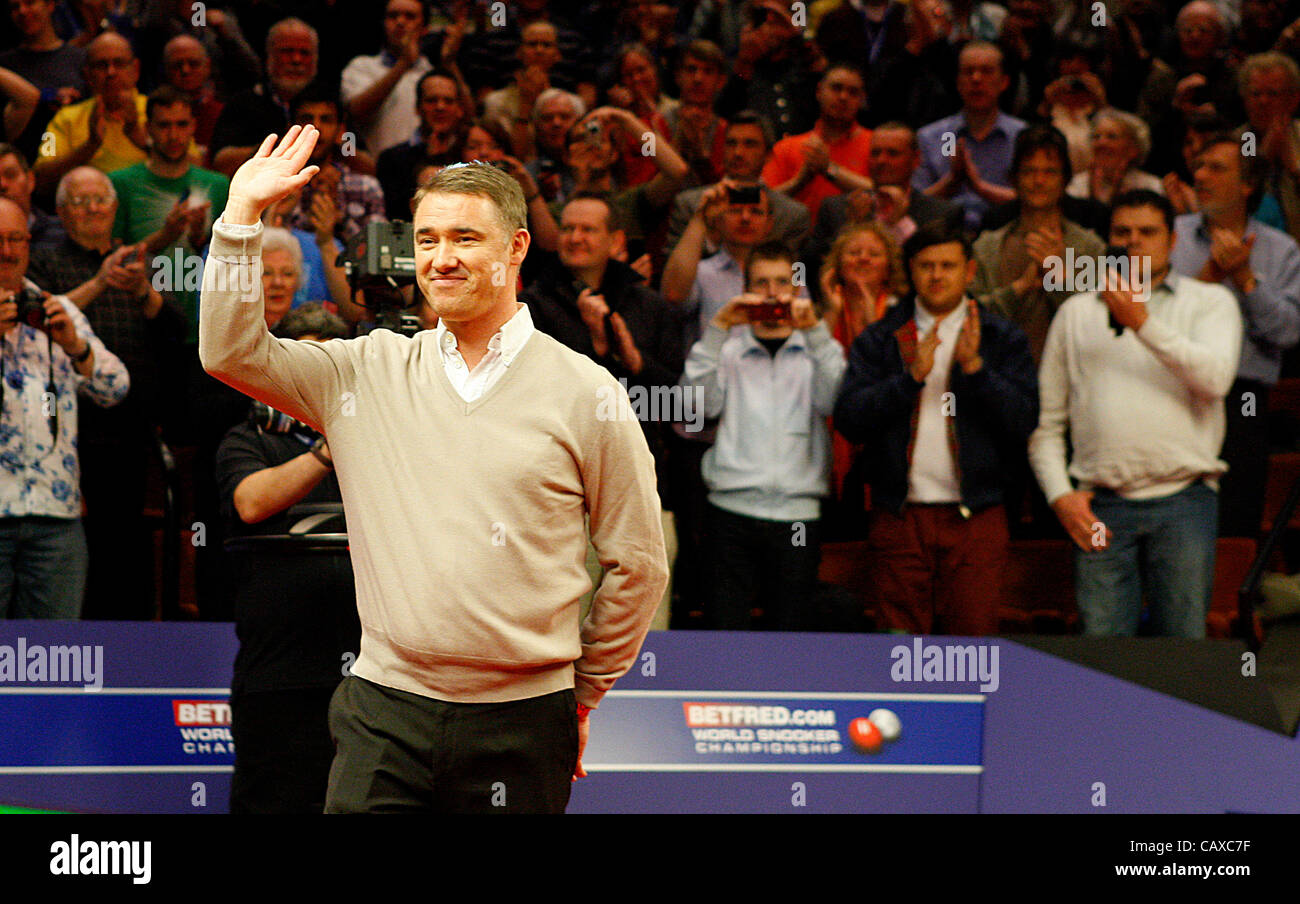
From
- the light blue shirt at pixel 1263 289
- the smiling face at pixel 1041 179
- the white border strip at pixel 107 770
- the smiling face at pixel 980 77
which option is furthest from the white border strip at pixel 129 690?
the smiling face at pixel 980 77

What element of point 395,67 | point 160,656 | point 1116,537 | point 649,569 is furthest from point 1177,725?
point 395,67

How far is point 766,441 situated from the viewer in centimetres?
627

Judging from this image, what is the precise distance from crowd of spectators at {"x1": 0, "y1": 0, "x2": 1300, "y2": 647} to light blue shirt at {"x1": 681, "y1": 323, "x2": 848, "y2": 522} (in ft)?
0.05

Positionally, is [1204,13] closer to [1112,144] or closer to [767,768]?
[1112,144]

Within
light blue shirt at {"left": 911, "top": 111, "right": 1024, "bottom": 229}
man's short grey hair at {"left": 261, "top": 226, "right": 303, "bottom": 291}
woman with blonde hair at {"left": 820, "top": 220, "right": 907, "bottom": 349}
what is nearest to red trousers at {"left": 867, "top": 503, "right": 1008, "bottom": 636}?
woman with blonde hair at {"left": 820, "top": 220, "right": 907, "bottom": 349}

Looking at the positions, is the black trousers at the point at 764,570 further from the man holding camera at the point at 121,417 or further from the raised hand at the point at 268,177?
the raised hand at the point at 268,177

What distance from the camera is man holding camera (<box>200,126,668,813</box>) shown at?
3.03 m

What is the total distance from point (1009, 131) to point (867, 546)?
10.1ft

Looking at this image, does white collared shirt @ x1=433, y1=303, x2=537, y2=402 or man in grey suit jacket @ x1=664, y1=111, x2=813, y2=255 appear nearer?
white collared shirt @ x1=433, y1=303, x2=537, y2=402

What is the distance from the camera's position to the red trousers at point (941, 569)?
6191 mm

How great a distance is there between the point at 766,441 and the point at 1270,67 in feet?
13.2

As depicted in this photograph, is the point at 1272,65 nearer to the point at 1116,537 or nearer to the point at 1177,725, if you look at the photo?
the point at 1116,537

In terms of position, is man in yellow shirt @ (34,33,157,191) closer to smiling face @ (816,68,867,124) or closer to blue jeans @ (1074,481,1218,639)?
smiling face @ (816,68,867,124)

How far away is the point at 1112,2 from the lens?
9773 millimetres
